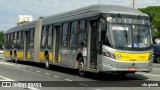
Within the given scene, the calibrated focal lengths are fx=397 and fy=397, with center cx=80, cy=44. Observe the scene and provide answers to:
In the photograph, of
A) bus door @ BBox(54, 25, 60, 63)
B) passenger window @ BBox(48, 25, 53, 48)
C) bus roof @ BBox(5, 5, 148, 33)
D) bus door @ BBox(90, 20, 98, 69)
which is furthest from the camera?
passenger window @ BBox(48, 25, 53, 48)

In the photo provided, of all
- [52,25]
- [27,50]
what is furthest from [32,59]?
[52,25]

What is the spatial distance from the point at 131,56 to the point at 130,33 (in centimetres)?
94

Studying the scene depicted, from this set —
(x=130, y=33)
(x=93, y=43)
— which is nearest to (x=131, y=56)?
(x=130, y=33)

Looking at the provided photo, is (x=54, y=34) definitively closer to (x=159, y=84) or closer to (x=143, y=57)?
(x=143, y=57)

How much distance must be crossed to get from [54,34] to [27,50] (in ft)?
22.5

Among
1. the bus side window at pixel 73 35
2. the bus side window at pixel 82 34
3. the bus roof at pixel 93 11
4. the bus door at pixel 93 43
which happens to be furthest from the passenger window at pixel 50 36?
the bus door at pixel 93 43

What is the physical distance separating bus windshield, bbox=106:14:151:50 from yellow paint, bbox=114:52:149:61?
25 cm

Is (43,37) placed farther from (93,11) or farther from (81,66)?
(93,11)

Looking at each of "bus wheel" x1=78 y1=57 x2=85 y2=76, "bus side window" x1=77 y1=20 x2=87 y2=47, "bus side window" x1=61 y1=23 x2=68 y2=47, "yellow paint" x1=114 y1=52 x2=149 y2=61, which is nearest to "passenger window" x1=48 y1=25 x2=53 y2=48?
"bus side window" x1=61 y1=23 x2=68 y2=47

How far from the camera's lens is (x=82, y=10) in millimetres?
18750

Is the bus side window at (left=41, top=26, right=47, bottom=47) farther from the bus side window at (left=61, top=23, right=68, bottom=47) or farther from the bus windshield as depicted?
the bus windshield

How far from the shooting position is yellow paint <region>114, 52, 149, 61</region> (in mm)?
15523

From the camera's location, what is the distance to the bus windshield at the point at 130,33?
15.7 metres

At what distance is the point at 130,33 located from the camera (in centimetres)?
1595
